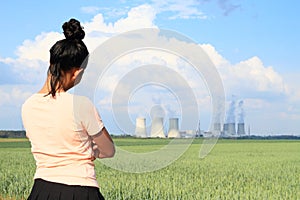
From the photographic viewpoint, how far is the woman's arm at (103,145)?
8.14 ft

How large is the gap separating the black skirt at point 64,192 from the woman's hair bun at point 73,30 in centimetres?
72

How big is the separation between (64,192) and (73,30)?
0.78 meters

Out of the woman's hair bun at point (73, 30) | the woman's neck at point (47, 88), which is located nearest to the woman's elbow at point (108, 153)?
the woman's neck at point (47, 88)

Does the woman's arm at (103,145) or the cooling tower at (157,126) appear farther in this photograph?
the cooling tower at (157,126)

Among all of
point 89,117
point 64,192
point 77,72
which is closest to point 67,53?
point 77,72

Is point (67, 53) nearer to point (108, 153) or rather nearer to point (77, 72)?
point (77, 72)

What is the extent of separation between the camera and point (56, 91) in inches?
100

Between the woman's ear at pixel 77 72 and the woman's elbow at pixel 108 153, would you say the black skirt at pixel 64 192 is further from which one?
the woman's ear at pixel 77 72

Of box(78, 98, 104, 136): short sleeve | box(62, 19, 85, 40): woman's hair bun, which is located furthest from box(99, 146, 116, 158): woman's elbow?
box(62, 19, 85, 40): woman's hair bun

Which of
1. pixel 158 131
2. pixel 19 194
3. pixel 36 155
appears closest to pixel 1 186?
pixel 19 194

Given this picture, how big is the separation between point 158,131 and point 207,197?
5374 mm

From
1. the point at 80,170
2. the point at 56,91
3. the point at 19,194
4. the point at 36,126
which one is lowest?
the point at 19,194

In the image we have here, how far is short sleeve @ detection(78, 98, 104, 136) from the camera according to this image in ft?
7.96

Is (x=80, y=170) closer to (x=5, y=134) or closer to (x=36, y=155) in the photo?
(x=36, y=155)
